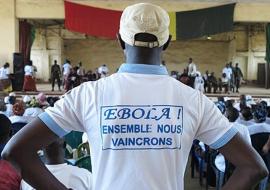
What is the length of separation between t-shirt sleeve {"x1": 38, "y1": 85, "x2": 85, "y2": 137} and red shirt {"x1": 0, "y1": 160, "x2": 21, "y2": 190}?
1150 mm

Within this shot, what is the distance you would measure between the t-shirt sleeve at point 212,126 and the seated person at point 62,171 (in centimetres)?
102

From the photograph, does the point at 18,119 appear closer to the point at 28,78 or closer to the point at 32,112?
the point at 32,112

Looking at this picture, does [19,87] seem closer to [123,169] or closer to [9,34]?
[9,34]

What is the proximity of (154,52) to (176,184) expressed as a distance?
380 mm

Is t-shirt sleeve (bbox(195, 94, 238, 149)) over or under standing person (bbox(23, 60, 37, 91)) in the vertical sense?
over

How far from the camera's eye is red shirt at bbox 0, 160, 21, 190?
236 centimetres

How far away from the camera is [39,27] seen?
82.5 ft

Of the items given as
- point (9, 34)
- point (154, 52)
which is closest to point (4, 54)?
point (9, 34)

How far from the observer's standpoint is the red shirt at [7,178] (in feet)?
7.73

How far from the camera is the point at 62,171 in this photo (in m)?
2.25

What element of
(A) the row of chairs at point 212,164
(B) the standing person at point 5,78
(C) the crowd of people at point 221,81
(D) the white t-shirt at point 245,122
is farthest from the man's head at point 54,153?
(C) the crowd of people at point 221,81

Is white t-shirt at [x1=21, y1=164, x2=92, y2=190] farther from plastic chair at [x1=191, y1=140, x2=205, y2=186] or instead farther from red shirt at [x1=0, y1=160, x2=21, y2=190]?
plastic chair at [x1=191, y1=140, x2=205, y2=186]

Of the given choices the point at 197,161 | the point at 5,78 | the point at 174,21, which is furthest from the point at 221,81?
the point at 197,161

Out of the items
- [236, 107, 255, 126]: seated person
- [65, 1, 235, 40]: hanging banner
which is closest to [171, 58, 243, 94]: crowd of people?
[65, 1, 235, 40]: hanging banner
